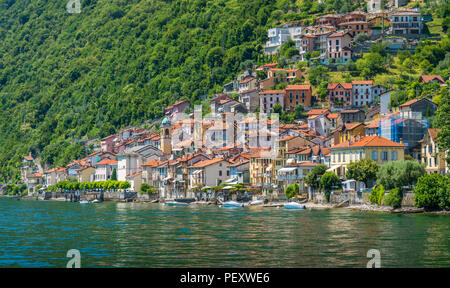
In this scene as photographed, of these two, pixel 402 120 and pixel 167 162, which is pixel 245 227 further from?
pixel 167 162

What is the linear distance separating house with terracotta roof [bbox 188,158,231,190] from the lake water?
40.8 m

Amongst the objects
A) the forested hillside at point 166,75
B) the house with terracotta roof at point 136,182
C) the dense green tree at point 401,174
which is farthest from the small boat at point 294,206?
the forested hillside at point 166,75

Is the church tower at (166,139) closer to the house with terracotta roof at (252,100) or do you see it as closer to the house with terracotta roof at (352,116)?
the house with terracotta roof at (252,100)

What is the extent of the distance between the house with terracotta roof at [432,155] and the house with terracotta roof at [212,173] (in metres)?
29.7

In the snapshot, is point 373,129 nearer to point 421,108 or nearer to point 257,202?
point 421,108

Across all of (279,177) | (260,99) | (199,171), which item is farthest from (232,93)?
(279,177)

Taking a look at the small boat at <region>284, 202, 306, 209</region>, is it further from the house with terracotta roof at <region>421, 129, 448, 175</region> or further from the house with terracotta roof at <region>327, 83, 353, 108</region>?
the house with terracotta roof at <region>327, 83, 353, 108</region>

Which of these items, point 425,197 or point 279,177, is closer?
point 425,197

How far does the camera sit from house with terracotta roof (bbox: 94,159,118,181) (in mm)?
131288

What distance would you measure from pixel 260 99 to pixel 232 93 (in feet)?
46.5

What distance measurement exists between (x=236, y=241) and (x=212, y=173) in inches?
2331

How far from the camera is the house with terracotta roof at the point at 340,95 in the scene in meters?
121

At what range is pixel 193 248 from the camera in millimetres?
36406

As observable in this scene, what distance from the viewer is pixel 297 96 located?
404 feet
